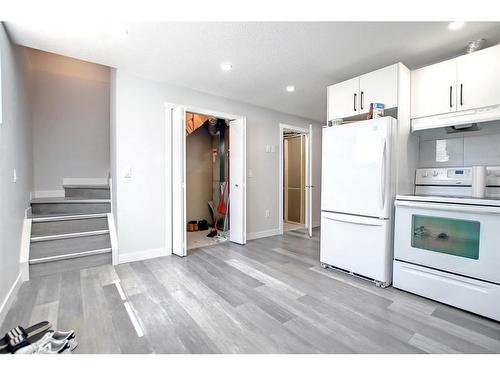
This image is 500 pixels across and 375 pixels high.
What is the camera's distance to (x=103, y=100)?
4.32 m

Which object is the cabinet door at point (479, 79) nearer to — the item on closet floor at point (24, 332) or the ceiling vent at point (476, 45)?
the ceiling vent at point (476, 45)

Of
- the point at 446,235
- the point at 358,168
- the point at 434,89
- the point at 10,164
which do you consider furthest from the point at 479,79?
the point at 10,164

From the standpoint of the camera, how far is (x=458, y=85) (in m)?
2.10

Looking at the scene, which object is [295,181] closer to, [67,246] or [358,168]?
[358,168]

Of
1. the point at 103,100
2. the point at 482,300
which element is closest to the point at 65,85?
the point at 103,100

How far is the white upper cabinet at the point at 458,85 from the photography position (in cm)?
195

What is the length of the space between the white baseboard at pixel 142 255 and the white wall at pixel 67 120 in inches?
79.8

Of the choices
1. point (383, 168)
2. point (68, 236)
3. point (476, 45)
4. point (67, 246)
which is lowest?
point (67, 246)

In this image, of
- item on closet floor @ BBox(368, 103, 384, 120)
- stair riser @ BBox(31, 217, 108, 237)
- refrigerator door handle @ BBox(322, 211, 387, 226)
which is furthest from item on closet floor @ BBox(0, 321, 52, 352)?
item on closet floor @ BBox(368, 103, 384, 120)

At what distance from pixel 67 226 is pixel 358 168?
355cm

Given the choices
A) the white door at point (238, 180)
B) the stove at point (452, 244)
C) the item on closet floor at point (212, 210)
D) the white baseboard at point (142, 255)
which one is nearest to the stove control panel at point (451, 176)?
the stove at point (452, 244)

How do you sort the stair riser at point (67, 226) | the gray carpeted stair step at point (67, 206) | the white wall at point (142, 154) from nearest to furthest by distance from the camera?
the stair riser at point (67, 226) < the white wall at point (142, 154) < the gray carpeted stair step at point (67, 206)
